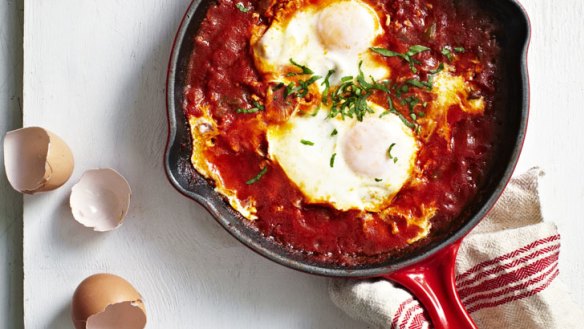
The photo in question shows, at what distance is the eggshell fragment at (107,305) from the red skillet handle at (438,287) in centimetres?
134

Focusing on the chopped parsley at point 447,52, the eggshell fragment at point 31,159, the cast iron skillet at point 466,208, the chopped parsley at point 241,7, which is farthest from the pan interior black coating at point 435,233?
the eggshell fragment at point 31,159

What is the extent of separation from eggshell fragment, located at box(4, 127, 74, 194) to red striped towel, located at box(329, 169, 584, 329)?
1.53 meters

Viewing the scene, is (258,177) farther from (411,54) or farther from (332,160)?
(411,54)

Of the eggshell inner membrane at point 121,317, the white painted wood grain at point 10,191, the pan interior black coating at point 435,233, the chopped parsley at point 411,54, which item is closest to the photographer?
the pan interior black coating at point 435,233

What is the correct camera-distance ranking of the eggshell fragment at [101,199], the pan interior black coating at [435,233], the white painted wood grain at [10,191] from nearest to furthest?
1. the pan interior black coating at [435,233]
2. the eggshell fragment at [101,199]
3. the white painted wood grain at [10,191]

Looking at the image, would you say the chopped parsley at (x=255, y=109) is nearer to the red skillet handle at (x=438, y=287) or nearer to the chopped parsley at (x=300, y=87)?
the chopped parsley at (x=300, y=87)

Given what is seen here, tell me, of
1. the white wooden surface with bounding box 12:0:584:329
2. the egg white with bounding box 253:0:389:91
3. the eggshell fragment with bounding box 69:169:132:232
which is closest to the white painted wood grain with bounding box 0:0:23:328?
the white wooden surface with bounding box 12:0:584:329

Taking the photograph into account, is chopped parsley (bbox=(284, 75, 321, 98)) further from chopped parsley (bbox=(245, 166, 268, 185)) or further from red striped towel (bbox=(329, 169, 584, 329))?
red striped towel (bbox=(329, 169, 584, 329))

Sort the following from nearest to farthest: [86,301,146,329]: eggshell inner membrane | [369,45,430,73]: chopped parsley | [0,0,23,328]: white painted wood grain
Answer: [369,45,430,73]: chopped parsley
[86,301,146,329]: eggshell inner membrane
[0,0,23,328]: white painted wood grain

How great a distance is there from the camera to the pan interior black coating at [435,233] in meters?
3.13

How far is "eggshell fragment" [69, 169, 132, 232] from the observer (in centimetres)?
349

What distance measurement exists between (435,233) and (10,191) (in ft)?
7.88

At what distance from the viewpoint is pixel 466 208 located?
10.8 feet

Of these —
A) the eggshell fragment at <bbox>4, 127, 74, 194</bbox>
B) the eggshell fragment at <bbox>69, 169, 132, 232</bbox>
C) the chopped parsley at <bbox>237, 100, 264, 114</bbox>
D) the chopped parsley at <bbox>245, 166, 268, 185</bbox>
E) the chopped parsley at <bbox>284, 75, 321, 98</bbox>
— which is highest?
the chopped parsley at <bbox>284, 75, 321, 98</bbox>
